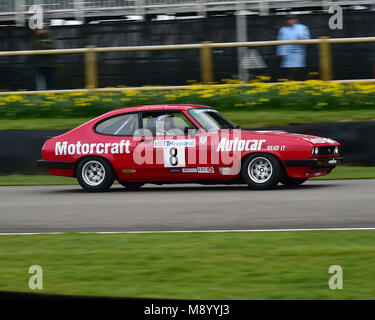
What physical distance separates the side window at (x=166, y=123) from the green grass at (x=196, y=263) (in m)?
4.06

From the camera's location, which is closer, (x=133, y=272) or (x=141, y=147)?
(x=133, y=272)

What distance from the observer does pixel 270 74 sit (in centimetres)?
1767

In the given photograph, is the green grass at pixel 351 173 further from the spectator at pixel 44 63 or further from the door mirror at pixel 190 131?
the spectator at pixel 44 63

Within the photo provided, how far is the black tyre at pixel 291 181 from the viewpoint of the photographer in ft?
38.2

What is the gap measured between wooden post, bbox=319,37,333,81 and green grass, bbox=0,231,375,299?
10.4m

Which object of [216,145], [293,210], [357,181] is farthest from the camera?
[357,181]

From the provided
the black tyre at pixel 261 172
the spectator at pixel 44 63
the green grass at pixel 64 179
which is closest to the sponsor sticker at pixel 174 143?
the black tyre at pixel 261 172

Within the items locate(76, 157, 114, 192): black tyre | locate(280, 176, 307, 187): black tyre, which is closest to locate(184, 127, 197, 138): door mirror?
locate(76, 157, 114, 192): black tyre

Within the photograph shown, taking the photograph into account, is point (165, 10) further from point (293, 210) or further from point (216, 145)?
point (293, 210)

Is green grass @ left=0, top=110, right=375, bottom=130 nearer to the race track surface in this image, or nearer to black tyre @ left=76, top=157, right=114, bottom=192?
the race track surface

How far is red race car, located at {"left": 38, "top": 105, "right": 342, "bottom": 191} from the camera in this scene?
1109cm

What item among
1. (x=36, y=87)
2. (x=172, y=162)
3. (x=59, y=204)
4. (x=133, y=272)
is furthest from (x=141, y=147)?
(x=36, y=87)

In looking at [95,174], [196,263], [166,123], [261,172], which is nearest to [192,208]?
[261,172]

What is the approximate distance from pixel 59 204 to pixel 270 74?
8356 mm
